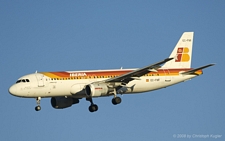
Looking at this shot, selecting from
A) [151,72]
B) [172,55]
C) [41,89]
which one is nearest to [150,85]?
[151,72]

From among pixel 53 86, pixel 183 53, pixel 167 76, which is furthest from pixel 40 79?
pixel 183 53

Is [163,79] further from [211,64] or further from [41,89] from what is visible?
[41,89]

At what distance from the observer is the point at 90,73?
3017 inches

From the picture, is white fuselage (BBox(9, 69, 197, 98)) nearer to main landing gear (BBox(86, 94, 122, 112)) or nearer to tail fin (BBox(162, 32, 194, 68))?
main landing gear (BBox(86, 94, 122, 112))

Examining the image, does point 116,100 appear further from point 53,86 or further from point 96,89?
point 53,86

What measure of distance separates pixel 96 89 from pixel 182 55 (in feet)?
58.8

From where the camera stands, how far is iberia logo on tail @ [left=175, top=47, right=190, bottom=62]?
85.4 meters

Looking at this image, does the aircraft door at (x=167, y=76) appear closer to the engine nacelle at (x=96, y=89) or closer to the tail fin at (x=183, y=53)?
the tail fin at (x=183, y=53)

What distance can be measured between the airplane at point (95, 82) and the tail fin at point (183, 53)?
16 centimetres

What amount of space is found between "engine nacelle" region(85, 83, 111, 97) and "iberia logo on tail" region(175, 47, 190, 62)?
14.8m

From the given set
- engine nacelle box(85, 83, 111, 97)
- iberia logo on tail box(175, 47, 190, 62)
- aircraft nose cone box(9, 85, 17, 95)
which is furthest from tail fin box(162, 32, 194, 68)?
aircraft nose cone box(9, 85, 17, 95)

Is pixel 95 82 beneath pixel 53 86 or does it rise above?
above

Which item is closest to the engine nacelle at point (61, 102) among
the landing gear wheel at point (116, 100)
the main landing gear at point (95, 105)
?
the main landing gear at point (95, 105)

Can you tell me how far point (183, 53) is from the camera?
8650 centimetres
